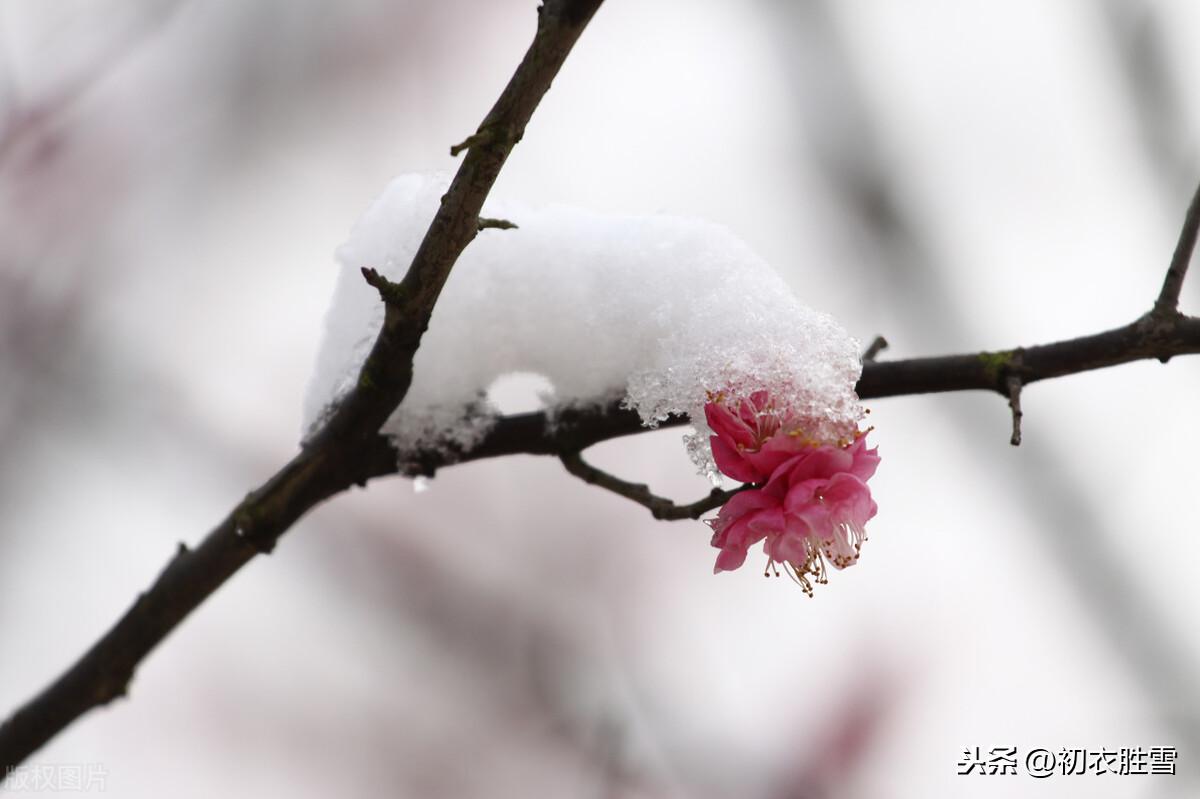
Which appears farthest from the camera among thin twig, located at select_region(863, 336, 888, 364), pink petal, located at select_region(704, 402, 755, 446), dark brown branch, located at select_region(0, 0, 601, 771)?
thin twig, located at select_region(863, 336, 888, 364)

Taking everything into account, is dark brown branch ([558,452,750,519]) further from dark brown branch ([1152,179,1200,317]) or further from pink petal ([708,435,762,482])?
dark brown branch ([1152,179,1200,317])

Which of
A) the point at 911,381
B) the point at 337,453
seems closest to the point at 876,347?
the point at 911,381

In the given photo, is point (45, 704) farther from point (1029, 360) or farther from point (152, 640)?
point (1029, 360)

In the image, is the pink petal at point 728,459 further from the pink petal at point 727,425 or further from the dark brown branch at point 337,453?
the dark brown branch at point 337,453

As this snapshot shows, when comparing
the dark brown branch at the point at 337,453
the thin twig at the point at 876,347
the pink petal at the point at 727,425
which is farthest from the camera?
the thin twig at the point at 876,347

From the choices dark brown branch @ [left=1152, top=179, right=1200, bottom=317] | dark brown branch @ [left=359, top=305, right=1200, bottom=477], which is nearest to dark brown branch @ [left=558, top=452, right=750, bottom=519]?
dark brown branch @ [left=359, top=305, right=1200, bottom=477]

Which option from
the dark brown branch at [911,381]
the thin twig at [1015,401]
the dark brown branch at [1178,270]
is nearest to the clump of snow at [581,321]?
the dark brown branch at [911,381]
